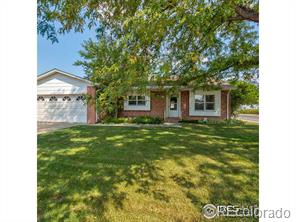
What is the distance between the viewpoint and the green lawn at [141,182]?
3.24 meters

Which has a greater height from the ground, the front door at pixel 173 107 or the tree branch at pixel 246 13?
the tree branch at pixel 246 13

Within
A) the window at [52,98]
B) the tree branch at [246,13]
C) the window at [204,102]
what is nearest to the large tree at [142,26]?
the tree branch at [246,13]

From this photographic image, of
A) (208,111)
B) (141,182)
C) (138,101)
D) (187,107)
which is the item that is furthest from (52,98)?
(141,182)

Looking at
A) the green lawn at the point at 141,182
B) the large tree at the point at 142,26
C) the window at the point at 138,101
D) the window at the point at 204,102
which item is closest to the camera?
the large tree at the point at 142,26

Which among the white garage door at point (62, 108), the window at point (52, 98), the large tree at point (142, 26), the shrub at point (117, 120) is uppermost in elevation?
the large tree at point (142, 26)

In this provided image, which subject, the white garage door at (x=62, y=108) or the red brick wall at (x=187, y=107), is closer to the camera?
the red brick wall at (x=187, y=107)

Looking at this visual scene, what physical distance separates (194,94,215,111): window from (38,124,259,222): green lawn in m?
9.52

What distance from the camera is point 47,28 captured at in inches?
99.0

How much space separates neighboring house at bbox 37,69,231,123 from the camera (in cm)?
1611

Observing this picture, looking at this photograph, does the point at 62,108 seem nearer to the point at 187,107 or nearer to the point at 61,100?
the point at 61,100

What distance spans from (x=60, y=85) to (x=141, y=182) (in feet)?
48.2

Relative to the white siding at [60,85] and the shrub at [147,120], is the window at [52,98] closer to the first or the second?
the white siding at [60,85]

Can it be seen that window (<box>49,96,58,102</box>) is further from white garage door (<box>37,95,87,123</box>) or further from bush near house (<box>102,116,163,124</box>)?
bush near house (<box>102,116,163,124</box>)
